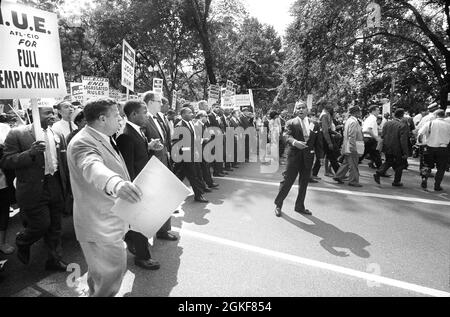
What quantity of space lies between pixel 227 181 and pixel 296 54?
11.2 metres

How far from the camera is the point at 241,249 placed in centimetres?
442

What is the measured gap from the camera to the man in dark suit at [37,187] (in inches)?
148

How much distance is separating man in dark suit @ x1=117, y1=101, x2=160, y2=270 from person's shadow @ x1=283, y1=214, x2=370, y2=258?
2.34m

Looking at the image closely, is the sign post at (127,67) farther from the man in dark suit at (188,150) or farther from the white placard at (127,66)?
the man in dark suit at (188,150)

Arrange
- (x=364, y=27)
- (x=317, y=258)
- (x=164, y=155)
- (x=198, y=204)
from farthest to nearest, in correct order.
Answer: (x=364, y=27), (x=198, y=204), (x=164, y=155), (x=317, y=258)

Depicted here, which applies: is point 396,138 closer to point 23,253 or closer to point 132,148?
point 132,148

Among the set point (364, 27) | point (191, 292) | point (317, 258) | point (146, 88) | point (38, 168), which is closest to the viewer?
point (191, 292)

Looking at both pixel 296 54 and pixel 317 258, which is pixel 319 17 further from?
pixel 317 258

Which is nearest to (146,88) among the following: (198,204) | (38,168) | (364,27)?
(364,27)

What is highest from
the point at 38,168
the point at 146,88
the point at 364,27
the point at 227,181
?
the point at 364,27

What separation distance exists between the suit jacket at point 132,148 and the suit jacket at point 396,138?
6.55 meters

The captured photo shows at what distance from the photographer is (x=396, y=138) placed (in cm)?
821

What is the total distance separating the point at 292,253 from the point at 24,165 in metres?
3.36

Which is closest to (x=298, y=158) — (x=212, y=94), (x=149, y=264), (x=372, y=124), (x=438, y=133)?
(x=149, y=264)
